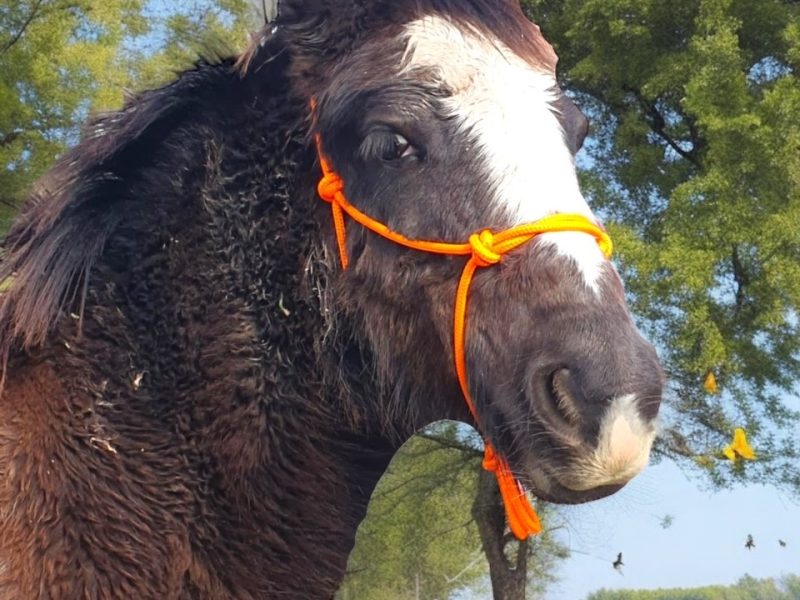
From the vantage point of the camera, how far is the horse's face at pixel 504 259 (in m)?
2.21

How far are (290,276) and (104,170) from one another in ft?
2.10

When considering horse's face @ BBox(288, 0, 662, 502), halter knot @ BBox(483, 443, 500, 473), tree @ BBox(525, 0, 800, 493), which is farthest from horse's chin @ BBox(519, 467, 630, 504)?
tree @ BBox(525, 0, 800, 493)

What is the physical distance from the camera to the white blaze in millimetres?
2453

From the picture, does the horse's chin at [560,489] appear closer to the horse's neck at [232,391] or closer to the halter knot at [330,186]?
the horse's neck at [232,391]

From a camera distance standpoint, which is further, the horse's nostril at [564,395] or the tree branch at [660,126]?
the tree branch at [660,126]

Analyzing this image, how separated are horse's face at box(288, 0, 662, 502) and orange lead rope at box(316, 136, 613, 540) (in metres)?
0.02

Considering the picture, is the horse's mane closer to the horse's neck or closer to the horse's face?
the horse's neck

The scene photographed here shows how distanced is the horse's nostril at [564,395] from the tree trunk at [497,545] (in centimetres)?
1425

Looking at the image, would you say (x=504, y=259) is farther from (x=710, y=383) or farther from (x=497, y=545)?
(x=497, y=545)

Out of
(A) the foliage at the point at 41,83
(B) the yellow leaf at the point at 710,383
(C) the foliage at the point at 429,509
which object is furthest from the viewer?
(C) the foliage at the point at 429,509

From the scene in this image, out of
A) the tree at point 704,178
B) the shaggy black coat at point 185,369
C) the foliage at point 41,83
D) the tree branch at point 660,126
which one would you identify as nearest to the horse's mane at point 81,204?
the shaggy black coat at point 185,369

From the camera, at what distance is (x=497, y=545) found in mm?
16750

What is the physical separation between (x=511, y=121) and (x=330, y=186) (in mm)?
566

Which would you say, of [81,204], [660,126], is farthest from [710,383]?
[81,204]
